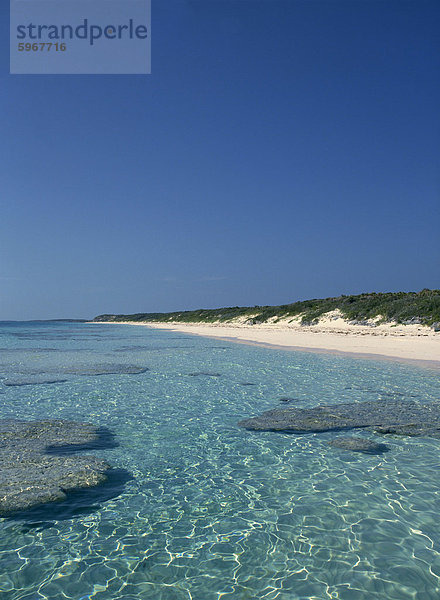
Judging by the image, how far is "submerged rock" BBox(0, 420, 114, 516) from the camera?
21.8 feet

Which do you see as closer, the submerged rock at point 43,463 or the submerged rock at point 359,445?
the submerged rock at point 43,463

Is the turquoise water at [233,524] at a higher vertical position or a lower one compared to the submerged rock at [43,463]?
lower

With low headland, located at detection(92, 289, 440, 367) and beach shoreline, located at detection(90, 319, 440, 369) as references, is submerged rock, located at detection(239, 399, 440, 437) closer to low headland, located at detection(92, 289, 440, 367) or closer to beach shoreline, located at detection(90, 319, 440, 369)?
beach shoreline, located at detection(90, 319, 440, 369)

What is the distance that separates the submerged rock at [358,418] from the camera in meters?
10.4

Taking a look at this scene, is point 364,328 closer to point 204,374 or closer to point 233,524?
point 204,374

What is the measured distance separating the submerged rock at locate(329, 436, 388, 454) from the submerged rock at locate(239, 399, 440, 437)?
0.82 m

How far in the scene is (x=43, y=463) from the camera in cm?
802

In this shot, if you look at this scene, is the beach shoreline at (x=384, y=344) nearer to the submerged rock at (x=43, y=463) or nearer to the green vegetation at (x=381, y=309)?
the green vegetation at (x=381, y=309)

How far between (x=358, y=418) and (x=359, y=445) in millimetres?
2209

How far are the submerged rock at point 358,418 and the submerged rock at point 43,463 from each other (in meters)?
4.19

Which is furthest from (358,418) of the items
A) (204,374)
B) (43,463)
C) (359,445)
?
(204,374)

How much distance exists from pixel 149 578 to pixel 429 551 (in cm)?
354

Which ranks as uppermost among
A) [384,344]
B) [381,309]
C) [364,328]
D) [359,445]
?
[381,309]

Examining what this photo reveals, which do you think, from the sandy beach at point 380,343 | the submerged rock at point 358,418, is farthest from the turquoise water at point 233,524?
the sandy beach at point 380,343
